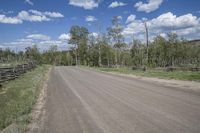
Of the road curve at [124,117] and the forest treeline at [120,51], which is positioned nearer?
the road curve at [124,117]

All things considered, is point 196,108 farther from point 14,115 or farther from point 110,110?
point 14,115

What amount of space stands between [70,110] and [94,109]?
3.13 ft

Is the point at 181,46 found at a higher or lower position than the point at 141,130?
higher

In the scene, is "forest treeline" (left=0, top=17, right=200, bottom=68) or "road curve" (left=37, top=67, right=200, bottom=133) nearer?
"road curve" (left=37, top=67, right=200, bottom=133)

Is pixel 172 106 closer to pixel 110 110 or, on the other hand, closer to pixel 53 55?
pixel 110 110

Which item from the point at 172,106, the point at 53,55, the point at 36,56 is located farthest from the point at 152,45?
the point at 172,106

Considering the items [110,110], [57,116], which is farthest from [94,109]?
[57,116]

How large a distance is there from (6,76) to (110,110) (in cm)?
1711

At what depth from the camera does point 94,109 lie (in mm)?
9836

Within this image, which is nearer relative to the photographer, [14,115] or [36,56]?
[14,115]

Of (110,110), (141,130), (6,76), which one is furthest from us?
(6,76)

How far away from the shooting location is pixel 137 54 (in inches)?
3639

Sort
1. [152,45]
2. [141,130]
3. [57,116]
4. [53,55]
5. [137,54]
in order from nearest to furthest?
1. [141,130]
2. [57,116]
3. [152,45]
4. [137,54]
5. [53,55]

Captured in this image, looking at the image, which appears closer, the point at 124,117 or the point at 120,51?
the point at 124,117
